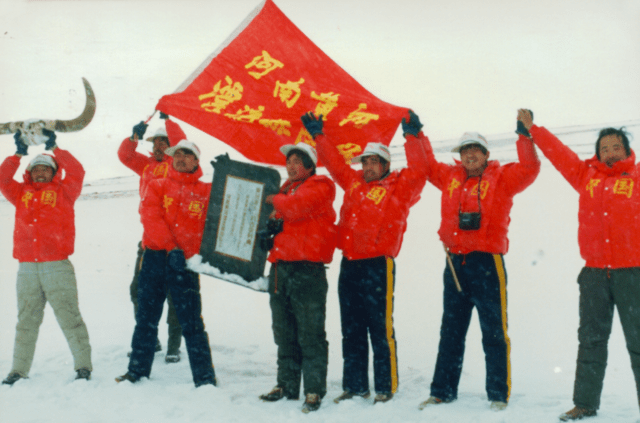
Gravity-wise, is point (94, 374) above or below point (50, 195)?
below

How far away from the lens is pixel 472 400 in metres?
3.38

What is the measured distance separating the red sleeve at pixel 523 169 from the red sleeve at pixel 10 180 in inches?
151

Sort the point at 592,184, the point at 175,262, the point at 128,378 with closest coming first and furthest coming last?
the point at 592,184 → the point at 175,262 → the point at 128,378

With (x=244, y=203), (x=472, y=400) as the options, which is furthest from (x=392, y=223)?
(x=472, y=400)

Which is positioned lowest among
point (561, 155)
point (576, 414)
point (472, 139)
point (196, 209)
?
point (576, 414)

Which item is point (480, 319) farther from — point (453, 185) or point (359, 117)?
point (359, 117)

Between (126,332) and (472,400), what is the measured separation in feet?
12.5

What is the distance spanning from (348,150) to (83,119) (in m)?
2.20

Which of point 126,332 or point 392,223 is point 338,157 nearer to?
point 392,223

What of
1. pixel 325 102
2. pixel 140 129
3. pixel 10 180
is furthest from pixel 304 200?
pixel 10 180

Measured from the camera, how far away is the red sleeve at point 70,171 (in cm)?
419

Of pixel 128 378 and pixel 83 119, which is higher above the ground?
pixel 83 119

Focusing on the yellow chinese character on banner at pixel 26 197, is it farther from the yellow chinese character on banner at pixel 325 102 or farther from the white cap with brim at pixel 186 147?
the yellow chinese character on banner at pixel 325 102

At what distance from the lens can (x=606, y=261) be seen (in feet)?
9.71
